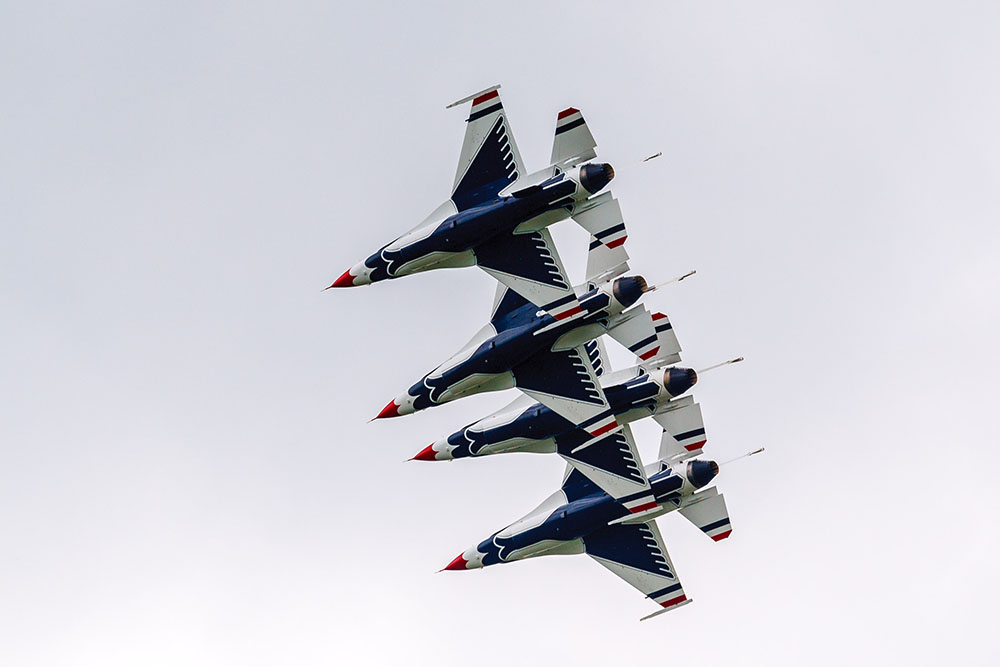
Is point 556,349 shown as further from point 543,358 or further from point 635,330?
point 635,330

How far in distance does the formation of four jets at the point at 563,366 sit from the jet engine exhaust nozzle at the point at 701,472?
73 mm

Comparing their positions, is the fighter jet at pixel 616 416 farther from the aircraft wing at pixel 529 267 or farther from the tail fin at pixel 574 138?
the tail fin at pixel 574 138

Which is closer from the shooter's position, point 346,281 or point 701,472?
point 346,281

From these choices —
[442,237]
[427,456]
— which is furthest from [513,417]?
[442,237]

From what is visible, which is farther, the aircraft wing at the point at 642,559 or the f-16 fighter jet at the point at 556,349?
the aircraft wing at the point at 642,559

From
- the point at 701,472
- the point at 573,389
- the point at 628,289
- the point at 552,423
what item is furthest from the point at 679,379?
the point at 552,423

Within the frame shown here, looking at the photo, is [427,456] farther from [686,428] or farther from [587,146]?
[587,146]

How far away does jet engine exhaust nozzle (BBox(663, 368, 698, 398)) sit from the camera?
8419cm

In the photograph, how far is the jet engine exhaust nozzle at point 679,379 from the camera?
276 ft

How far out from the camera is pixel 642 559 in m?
88.6

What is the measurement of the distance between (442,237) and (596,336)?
936 centimetres

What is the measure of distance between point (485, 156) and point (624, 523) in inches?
828

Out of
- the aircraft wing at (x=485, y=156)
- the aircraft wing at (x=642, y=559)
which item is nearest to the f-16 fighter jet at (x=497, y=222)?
the aircraft wing at (x=485, y=156)

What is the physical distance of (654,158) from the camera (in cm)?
7894
